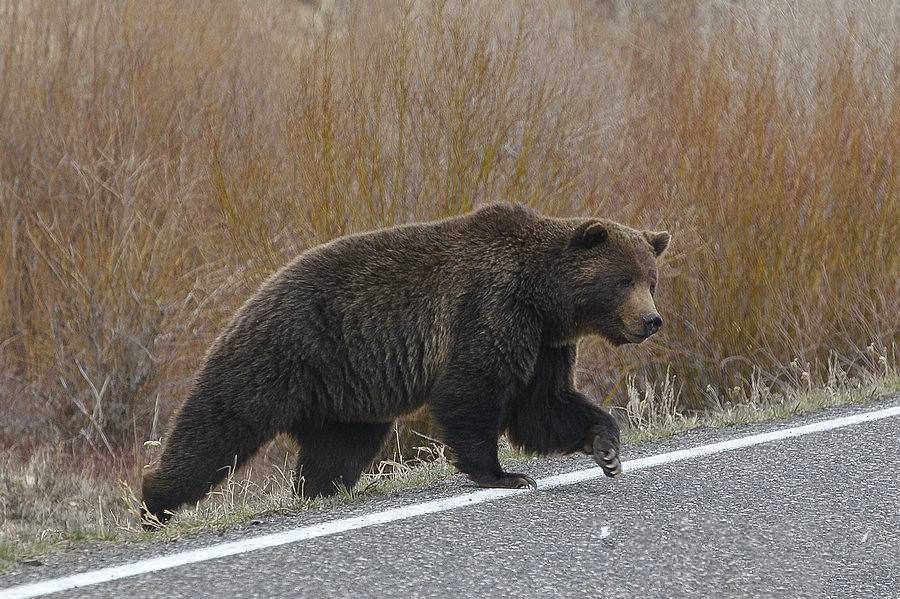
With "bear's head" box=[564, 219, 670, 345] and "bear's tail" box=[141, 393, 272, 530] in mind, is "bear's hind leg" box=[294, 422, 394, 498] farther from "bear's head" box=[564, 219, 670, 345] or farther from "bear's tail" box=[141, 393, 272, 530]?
"bear's head" box=[564, 219, 670, 345]

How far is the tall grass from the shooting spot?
8469 millimetres

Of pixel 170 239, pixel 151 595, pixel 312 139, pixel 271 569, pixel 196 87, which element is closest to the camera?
pixel 151 595

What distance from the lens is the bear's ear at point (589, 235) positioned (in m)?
5.82

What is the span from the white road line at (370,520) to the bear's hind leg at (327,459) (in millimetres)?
861

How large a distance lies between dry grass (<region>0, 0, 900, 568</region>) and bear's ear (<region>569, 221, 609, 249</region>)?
2.30 metres

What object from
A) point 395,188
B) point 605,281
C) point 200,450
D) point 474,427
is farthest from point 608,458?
point 395,188

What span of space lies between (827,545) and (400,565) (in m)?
1.51

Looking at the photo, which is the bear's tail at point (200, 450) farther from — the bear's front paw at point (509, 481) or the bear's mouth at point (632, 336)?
the bear's mouth at point (632, 336)

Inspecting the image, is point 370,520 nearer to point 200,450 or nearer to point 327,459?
point 200,450

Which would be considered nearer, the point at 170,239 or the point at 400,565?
the point at 400,565

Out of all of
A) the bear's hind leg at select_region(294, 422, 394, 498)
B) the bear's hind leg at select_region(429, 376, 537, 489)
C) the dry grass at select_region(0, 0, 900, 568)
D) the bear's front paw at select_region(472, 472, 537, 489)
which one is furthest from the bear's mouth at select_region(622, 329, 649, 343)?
the dry grass at select_region(0, 0, 900, 568)

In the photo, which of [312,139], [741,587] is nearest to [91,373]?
[312,139]

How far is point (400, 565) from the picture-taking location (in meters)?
4.13

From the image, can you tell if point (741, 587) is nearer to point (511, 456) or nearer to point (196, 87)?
point (511, 456)
